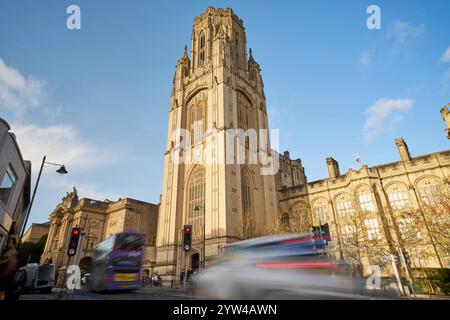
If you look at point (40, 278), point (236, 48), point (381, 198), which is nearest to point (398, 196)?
point (381, 198)

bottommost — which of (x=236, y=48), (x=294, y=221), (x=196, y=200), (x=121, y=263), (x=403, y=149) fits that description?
(x=121, y=263)

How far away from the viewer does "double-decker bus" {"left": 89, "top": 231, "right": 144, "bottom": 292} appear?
14573 mm

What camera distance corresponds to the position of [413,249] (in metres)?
29.5

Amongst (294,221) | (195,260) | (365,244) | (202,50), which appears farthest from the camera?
(202,50)

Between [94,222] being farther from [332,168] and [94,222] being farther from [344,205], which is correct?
[344,205]

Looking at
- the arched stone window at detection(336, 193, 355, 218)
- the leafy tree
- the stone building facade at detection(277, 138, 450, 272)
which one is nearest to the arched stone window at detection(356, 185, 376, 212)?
the stone building facade at detection(277, 138, 450, 272)

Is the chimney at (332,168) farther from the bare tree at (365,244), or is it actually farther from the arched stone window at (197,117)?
the arched stone window at (197,117)

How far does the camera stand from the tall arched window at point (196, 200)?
114ft

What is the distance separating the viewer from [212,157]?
36438 mm

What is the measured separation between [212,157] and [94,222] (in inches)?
1295

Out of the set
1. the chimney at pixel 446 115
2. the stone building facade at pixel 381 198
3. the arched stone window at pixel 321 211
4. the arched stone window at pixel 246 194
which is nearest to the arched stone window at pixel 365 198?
the stone building facade at pixel 381 198

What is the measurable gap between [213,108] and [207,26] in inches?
876

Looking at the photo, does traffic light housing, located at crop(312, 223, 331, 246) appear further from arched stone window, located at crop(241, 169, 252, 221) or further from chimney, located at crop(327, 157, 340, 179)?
chimney, located at crop(327, 157, 340, 179)

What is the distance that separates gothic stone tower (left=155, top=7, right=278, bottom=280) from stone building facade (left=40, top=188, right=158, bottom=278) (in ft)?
46.9
